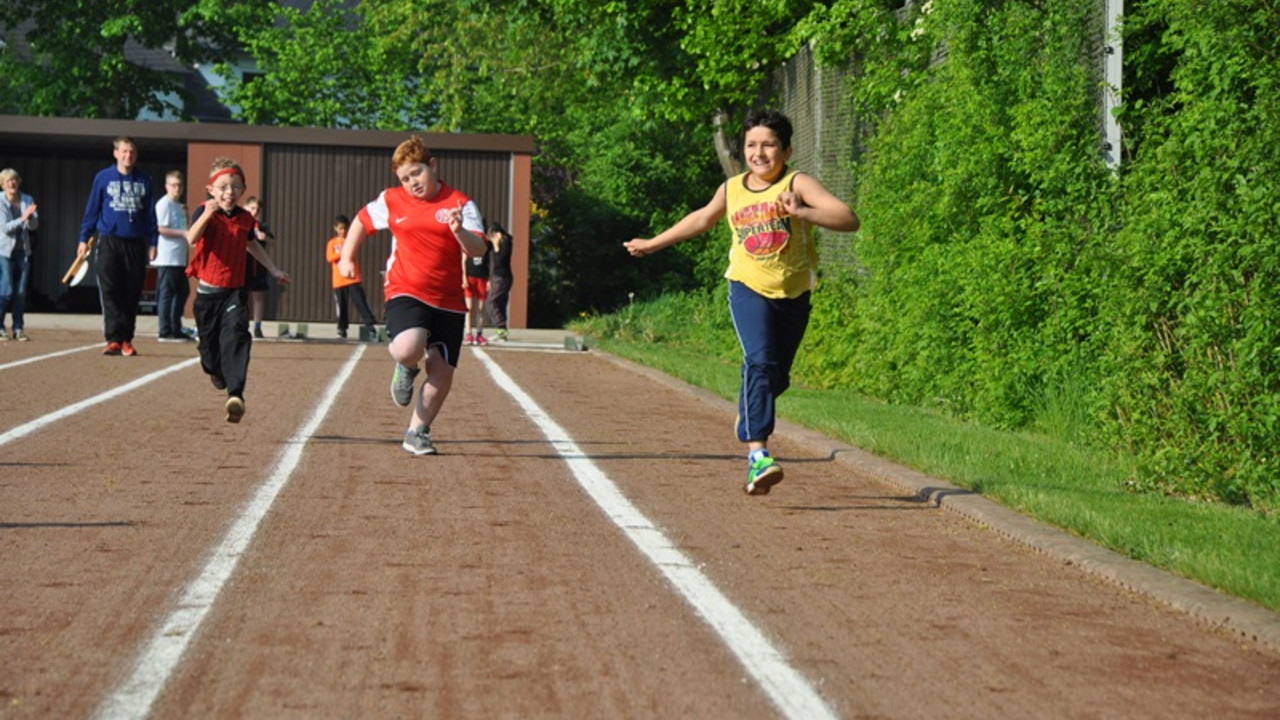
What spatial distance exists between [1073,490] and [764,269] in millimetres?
2036

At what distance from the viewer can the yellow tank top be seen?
991cm

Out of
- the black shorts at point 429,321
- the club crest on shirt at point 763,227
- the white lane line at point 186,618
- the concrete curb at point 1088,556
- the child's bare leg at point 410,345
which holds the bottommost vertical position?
the white lane line at point 186,618

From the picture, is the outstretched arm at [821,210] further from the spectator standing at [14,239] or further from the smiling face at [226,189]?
the spectator standing at [14,239]

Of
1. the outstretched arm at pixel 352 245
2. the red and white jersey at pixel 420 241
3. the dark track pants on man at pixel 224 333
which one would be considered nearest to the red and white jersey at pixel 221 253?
the dark track pants on man at pixel 224 333

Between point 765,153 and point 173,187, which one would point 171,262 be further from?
point 765,153

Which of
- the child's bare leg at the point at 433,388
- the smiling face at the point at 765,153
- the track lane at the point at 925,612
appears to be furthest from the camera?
the child's bare leg at the point at 433,388

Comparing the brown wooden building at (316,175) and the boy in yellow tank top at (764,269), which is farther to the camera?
the brown wooden building at (316,175)

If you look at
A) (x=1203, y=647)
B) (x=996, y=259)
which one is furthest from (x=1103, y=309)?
(x=1203, y=647)

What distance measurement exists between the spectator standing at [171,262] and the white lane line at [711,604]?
10.4 metres

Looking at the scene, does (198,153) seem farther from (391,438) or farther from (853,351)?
(391,438)

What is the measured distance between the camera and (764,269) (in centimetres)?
1001

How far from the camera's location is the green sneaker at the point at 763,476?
9758 millimetres

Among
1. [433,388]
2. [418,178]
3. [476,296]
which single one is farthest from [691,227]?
[476,296]

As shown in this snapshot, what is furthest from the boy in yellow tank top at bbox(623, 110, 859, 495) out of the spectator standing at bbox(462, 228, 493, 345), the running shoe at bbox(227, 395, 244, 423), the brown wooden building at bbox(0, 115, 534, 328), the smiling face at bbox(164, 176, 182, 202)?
the brown wooden building at bbox(0, 115, 534, 328)
